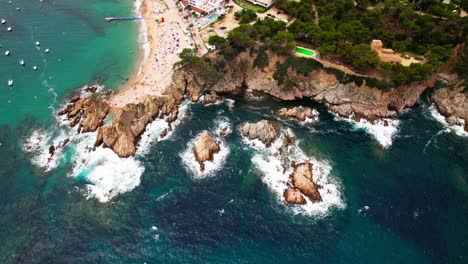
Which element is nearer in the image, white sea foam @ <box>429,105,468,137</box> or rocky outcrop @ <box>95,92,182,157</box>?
rocky outcrop @ <box>95,92,182,157</box>

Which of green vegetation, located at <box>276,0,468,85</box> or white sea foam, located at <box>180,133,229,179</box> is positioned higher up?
green vegetation, located at <box>276,0,468,85</box>

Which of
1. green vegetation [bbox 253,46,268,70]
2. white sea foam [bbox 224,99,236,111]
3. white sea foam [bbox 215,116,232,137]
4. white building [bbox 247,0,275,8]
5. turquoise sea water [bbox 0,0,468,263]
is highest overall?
white building [bbox 247,0,275,8]

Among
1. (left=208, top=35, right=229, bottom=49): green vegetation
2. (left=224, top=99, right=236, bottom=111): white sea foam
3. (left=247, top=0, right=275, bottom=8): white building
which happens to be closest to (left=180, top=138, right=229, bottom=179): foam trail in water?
(left=224, top=99, right=236, bottom=111): white sea foam

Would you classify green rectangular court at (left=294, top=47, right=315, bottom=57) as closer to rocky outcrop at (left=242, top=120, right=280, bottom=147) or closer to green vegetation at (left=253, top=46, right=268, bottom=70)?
green vegetation at (left=253, top=46, right=268, bottom=70)

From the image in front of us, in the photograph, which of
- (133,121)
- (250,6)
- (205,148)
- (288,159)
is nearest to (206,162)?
(205,148)

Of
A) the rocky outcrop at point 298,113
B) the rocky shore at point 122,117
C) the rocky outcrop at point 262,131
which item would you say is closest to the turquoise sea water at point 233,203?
the rocky outcrop at point 298,113

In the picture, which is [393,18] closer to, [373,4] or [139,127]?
[373,4]

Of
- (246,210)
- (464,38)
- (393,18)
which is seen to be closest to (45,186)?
(246,210)
